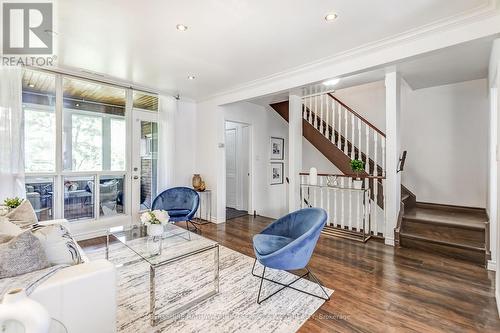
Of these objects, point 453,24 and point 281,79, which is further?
point 281,79

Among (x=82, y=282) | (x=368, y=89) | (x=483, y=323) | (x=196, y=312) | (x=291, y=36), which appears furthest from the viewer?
(x=368, y=89)

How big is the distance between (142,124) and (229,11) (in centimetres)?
304

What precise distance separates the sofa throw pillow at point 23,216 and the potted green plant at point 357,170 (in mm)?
4101

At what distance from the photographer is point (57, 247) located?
1.59 m

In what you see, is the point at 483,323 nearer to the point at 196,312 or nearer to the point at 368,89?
the point at 196,312

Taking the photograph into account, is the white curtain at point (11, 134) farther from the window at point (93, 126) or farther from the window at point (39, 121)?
the window at point (93, 126)

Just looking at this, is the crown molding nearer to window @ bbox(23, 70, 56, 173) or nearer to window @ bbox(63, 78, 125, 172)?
window @ bbox(63, 78, 125, 172)

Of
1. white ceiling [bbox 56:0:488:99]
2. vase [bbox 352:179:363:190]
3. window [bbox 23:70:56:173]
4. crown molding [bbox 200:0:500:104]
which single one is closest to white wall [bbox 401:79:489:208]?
vase [bbox 352:179:363:190]

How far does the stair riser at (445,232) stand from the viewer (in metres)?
3.16

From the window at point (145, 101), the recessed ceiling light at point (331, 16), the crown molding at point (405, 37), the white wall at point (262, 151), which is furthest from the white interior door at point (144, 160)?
the recessed ceiling light at point (331, 16)

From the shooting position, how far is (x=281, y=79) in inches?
147

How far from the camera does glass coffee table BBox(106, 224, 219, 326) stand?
191cm

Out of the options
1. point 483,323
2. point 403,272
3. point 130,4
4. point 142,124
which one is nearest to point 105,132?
point 142,124

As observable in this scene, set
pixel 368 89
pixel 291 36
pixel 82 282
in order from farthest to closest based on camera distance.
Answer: pixel 368 89 < pixel 291 36 < pixel 82 282
